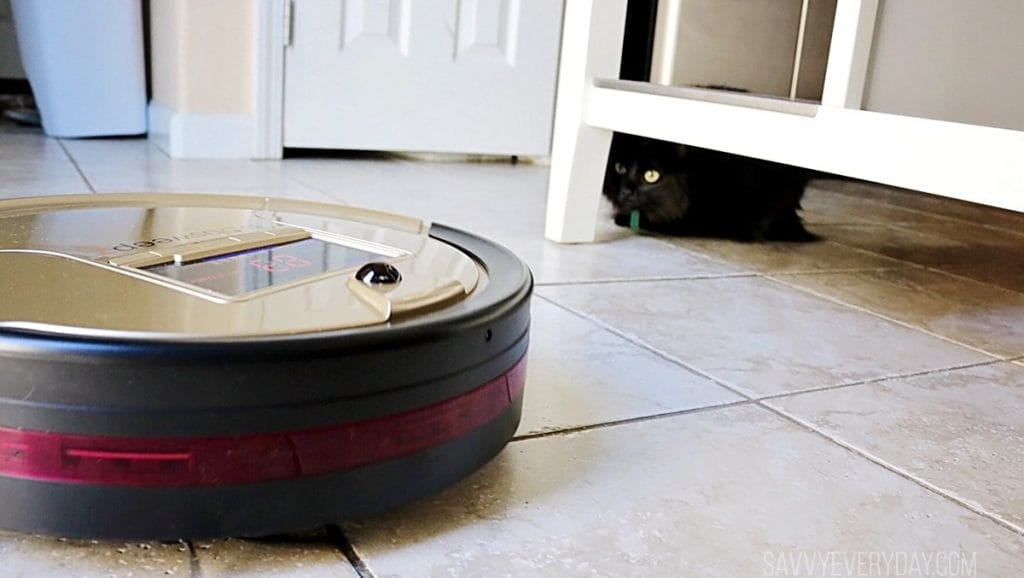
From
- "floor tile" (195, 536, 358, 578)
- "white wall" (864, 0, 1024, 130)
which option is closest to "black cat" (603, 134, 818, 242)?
"white wall" (864, 0, 1024, 130)

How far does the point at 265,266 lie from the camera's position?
0.59 metres

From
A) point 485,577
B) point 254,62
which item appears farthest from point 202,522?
point 254,62

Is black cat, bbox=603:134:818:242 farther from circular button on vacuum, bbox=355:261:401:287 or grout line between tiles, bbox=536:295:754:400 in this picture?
circular button on vacuum, bbox=355:261:401:287

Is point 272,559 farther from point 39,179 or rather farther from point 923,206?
point 923,206

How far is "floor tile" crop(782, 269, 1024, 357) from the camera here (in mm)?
1095

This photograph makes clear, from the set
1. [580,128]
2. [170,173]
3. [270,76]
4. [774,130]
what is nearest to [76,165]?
[170,173]

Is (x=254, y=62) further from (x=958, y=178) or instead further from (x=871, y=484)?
(x=871, y=484)

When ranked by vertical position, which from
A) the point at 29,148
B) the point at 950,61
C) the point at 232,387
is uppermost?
the point at 950,61

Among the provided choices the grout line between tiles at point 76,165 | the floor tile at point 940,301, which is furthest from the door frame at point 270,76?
the floor tile at point 940,301

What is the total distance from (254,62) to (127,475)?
72.5 inches

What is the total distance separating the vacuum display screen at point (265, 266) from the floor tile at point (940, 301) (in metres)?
0.76

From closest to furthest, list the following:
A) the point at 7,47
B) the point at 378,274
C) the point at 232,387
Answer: the point at 232,387 < the point at 378,274 < the point at 7,47

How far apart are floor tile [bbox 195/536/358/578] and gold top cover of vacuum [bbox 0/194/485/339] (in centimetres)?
12

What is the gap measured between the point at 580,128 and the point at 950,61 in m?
0.52
